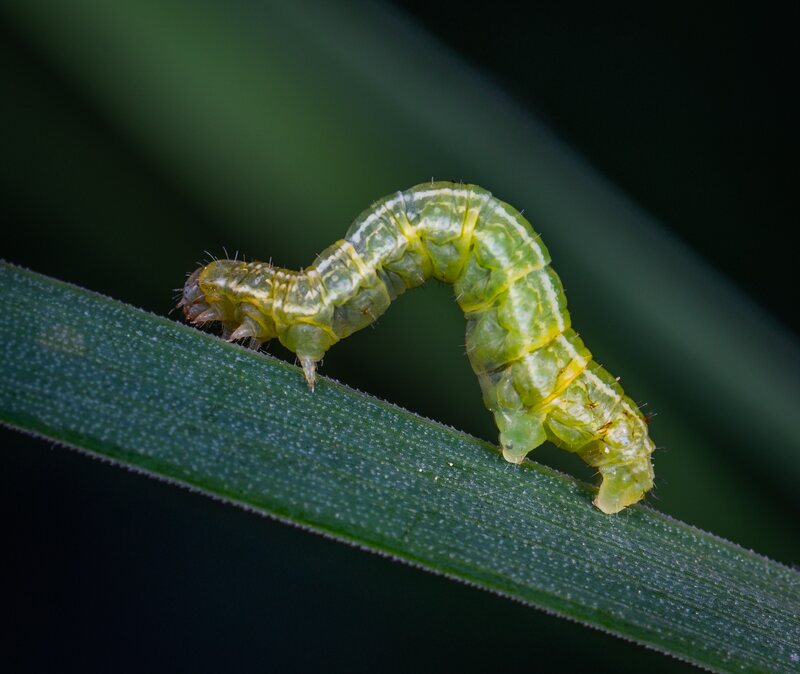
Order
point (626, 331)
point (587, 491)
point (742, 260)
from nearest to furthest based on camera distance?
1. point (587, 491)
2. point (626, 331)
3. point (742, 260)

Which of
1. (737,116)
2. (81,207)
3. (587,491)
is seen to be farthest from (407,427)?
(737,116)

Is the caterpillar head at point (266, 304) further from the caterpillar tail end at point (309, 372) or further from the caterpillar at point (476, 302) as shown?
the caterpillar tail end at point (309, 372)

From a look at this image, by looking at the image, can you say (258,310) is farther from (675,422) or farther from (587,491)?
(675,422)

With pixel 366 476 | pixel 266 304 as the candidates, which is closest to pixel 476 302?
pixel 266 304

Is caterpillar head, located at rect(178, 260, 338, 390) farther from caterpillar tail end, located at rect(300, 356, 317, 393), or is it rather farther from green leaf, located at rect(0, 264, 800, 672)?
green leaf, located at rect(0, 264, 800, 672)

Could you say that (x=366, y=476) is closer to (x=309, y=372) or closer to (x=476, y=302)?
(x=309, y=372)
